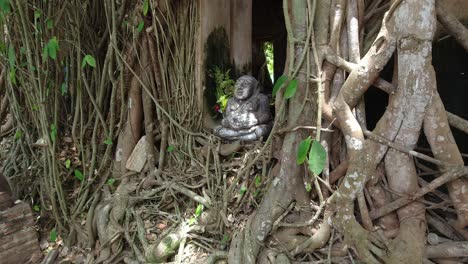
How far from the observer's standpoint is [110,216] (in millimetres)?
2764

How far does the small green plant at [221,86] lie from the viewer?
3.07 m

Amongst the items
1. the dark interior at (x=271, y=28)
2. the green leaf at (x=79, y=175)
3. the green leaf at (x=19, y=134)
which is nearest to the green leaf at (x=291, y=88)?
the green leaf at (x=79, y=175)

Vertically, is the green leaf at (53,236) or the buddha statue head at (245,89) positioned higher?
the buddha statue head at (245,89)

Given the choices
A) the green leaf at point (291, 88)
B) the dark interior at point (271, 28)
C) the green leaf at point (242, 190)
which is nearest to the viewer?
the green leaf at point (291, 88)

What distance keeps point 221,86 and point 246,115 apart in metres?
0.48

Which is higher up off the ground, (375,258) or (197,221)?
(375,258)

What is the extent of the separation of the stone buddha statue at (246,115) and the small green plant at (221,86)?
0.67ft

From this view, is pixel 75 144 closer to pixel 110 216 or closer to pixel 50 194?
pixel 50 194

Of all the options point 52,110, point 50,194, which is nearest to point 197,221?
point 50,194

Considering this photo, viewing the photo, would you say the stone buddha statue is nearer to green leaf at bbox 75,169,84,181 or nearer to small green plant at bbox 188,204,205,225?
small green plant at bbox 188,204,205,225

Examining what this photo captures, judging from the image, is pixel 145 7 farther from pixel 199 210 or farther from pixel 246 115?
pixel 199 210

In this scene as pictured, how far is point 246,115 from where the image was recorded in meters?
2.76

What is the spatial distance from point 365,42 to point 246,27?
1537 mm

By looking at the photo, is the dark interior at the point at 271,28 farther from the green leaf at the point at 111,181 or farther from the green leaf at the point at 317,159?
the green leaf at the point at 317,159
